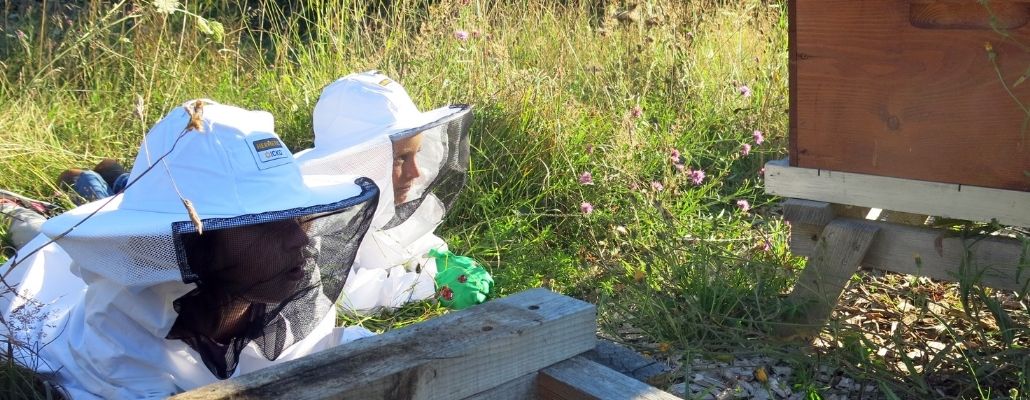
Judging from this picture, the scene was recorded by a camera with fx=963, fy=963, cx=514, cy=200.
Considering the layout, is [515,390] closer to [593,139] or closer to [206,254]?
[206,254]

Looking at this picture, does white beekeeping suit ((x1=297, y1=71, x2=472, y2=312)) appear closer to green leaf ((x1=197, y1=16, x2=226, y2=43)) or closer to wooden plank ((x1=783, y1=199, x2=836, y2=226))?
green leaf ((x1=197, y1=16, x2=226, y2=43))

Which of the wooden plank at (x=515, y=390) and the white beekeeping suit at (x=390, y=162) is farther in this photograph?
the white beekeeping suit at (x=390, y=162)

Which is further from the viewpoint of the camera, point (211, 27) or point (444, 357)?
point (211, 27)

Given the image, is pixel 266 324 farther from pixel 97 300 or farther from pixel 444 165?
pixel 444 165

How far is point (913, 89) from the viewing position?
7.05 ft

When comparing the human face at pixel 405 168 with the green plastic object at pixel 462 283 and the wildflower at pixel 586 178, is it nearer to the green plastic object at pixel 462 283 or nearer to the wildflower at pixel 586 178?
the green plastic object at pixel 462 283

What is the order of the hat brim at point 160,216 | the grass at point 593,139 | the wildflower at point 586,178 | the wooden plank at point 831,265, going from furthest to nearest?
the wildflower at point 586,178
the grass at point 593,139
the wooden plank at point 831,265
the hat brim at point 160,216

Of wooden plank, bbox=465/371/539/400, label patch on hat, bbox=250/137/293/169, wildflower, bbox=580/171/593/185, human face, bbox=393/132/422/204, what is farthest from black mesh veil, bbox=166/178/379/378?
wildflower, bbox=580/171/593/185

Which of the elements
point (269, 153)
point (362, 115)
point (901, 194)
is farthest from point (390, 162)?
point (901, 194)

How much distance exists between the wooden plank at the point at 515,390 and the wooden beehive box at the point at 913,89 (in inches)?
52.4

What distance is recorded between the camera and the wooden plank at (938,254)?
2.22 metres

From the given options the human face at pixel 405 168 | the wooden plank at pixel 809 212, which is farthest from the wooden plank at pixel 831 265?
the human face at pixel 405 168

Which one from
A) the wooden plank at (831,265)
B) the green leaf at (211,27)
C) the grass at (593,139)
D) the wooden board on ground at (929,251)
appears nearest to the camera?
the wooden board on ground at (929,251)

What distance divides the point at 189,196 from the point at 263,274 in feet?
0.74
